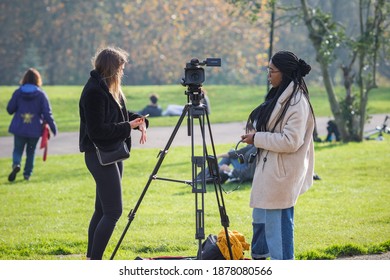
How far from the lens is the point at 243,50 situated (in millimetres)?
43500

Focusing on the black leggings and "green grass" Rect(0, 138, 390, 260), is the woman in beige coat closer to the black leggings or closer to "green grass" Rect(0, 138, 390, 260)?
the black leggings

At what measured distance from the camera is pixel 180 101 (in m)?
29.8

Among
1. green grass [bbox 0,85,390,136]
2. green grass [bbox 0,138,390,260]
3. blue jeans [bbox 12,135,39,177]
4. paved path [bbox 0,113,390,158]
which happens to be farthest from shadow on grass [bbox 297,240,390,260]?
green grass [bbox 0,85,390,136]

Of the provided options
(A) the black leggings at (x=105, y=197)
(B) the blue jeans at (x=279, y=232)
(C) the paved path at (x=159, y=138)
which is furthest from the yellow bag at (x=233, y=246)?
(C) the paved path at (x=159, y=138)

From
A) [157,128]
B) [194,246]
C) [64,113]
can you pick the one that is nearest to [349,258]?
[194,246]

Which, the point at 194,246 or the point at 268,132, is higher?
the point at 268,132

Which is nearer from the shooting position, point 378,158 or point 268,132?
point 268,132

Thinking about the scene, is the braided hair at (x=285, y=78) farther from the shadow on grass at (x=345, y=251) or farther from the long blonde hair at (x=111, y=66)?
the shadow on grass at (x=345, y=251)

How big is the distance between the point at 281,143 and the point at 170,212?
4.51m

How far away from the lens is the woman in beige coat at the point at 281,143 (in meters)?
6.57

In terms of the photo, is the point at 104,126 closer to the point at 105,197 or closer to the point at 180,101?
the point at 105,197

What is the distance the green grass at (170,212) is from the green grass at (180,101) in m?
8.06

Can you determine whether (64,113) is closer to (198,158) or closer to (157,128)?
(157,128)
